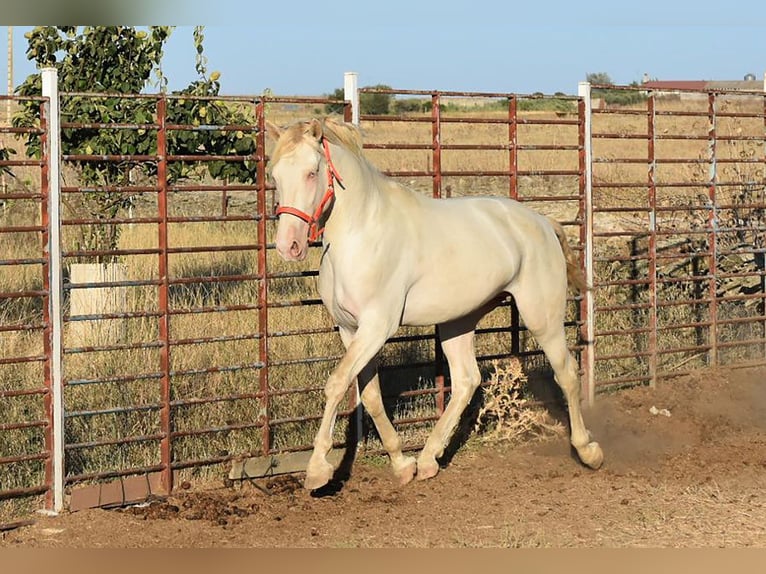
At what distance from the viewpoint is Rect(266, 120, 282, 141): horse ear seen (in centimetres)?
701

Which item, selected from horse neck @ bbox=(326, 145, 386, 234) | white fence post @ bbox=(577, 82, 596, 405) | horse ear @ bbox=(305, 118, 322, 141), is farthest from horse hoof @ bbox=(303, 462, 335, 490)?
white fence post @ bbox=(577, 82, 596, 405)

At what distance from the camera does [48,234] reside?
277 inches

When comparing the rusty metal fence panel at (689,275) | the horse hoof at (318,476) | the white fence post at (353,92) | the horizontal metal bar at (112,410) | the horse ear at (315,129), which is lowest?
the horse hoof at (318,476)

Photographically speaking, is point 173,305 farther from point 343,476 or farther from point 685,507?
point 685,507

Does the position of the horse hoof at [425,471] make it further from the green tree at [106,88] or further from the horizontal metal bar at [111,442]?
the green tree at [106,88]

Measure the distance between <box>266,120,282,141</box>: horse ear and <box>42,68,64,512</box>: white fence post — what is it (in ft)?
4.15

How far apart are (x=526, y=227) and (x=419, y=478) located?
1922mm

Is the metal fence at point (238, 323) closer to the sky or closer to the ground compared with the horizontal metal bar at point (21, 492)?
closer to the sky

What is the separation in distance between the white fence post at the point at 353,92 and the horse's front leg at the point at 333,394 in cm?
190

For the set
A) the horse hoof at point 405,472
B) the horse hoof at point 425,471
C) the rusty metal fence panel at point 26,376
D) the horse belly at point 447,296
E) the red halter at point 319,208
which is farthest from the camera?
the horse hoof at point 425,471

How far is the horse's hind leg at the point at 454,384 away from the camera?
26.5 ft

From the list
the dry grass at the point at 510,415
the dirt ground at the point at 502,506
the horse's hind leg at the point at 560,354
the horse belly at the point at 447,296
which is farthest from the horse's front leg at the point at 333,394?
the dry grass at the point at 510,415

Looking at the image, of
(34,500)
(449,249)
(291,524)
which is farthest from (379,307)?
(34,500)

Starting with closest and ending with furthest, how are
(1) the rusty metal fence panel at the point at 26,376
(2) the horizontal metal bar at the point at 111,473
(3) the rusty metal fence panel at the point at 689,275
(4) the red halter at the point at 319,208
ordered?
(4) the red halter at the point at 319,208
(1) the rusty metal fence panel at the point at 26,376
(2) the horizontal metal bar at the point at 111,473
(3) the rusty metal fence panel at the point at 689,275
